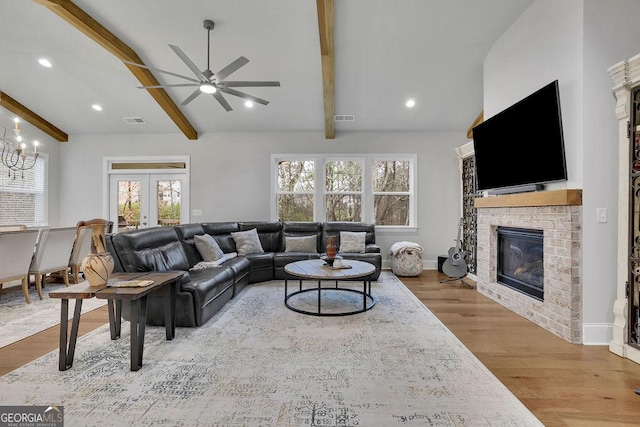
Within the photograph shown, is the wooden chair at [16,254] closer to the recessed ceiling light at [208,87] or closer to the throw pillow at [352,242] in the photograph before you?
the recessed ceiling light at [208,87]

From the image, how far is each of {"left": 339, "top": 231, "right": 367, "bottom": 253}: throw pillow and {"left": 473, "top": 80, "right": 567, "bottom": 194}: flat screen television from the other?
2.13 metres

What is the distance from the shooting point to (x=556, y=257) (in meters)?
3.00

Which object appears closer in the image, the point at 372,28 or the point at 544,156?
the point at 544,156

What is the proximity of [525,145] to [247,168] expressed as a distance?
486 cm

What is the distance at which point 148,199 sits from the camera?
6625 millimetres

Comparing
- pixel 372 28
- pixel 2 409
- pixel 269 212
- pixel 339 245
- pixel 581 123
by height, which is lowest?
pixel 2 409

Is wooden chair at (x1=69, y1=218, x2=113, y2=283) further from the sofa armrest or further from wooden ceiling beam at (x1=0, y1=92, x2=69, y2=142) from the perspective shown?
the sofa armrest

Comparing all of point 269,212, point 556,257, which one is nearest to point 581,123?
point 556,257

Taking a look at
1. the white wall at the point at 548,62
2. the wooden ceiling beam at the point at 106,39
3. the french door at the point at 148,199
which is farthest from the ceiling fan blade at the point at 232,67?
the french door at the point at 148,199

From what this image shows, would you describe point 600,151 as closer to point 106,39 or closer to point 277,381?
point 277,381

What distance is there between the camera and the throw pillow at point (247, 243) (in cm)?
532

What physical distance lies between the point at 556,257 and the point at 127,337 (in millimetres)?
4039

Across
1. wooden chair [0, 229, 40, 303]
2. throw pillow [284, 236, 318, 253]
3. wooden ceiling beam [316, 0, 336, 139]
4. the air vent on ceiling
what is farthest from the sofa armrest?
the air vent on ceiling

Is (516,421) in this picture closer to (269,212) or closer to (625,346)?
(625,346)
